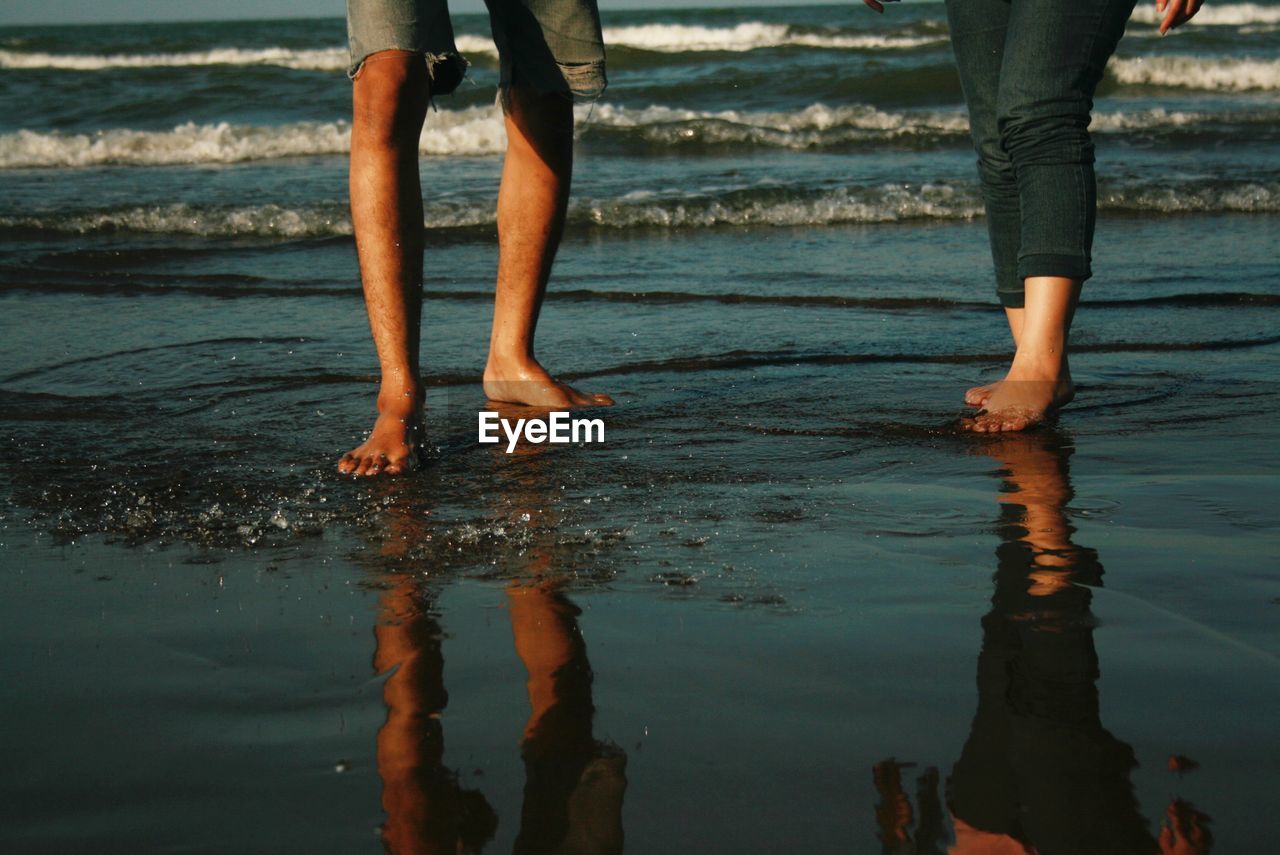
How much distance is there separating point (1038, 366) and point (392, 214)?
1.22 meters

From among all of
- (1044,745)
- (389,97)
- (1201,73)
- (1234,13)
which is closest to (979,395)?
(389,97)

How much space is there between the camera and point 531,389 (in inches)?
119

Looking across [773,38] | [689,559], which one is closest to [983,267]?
[689,559]

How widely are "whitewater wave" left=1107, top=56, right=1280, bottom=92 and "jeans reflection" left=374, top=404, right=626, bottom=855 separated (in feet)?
49.6

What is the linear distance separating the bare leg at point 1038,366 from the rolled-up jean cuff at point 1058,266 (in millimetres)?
11

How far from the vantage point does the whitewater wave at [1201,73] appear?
15266 mm

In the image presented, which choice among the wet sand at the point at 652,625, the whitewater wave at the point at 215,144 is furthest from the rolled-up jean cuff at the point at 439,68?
the whitewater wave at the point at 215,144

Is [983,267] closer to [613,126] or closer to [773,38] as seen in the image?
[613,126]

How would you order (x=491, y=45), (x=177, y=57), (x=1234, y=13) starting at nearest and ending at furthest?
(x=491, y=45) < (x=177, y=57) < (x=1234, y=13)

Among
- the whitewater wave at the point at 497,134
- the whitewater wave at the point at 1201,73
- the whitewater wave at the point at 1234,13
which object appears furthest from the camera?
the whitewater wave at the point at 1234,13

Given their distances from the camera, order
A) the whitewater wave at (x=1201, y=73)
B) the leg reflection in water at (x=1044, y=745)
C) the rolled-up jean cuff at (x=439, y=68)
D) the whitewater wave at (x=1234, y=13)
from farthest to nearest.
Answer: the whitewater wave at (x=1234, y=13) < the whitewater wave at (x=1201, y=73) < the rolled-up jean cuff at (x=439, y=68) < the leg reflection in water at (x=1044, y=745)

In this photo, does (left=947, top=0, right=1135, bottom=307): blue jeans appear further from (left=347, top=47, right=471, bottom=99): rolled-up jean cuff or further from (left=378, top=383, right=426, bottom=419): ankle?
(left=378, top=383, right=426, bottom=419): ankle

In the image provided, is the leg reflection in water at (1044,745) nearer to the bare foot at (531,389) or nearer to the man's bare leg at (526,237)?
the bare foot at (531,389)

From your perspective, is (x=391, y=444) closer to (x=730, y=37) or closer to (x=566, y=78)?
(x=566, y=78)
